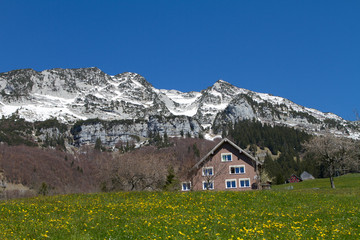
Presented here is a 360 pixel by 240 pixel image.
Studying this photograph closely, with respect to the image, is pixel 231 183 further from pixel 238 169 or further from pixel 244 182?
pixel 238 169

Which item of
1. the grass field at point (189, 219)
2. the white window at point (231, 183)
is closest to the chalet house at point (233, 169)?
the white window at point (231, 183)

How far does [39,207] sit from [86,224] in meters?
9.19

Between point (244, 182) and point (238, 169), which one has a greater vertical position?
point (238, 169)

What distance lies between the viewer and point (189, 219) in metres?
22.5

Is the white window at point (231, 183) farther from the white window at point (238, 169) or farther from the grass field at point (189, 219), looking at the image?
the grass field at point (189, 219)

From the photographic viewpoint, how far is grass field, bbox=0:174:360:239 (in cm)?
1900

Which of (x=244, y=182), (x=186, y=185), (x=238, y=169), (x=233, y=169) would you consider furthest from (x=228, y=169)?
(x=186, y=185)

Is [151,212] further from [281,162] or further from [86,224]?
[281,162]

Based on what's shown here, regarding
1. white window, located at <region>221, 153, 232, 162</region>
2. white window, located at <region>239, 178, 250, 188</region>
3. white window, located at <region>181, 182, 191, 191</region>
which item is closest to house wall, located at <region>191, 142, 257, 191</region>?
white window, located at <region>239, 178, 250, 188</region>

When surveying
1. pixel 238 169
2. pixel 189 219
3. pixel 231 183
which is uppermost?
pixel 238 169

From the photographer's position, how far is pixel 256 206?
96.3 feet

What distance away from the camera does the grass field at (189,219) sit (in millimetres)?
19000

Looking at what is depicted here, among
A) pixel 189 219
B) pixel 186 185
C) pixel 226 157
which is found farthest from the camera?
pixel 186 185

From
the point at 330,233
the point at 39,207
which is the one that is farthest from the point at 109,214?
the point at 330,233
